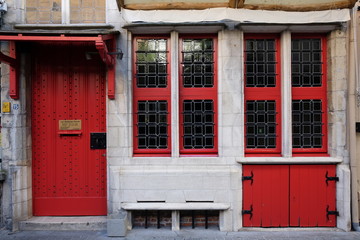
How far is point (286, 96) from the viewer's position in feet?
19.3

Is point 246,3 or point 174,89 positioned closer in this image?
point 246,3

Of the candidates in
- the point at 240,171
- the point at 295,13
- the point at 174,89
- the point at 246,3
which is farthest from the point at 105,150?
the point at 295,13

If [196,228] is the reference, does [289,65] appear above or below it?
above

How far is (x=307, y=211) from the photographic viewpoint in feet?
19.3

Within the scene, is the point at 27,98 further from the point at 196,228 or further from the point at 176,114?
the point at 196,228

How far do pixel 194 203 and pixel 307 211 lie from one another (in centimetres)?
236

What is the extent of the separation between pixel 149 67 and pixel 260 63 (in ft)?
7.77

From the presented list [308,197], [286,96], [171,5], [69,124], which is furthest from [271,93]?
[69,124]

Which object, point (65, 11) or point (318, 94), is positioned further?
point (318, 94)

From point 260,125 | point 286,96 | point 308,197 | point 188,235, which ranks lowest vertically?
point 188,235

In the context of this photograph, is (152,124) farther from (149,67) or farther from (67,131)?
(67,131)

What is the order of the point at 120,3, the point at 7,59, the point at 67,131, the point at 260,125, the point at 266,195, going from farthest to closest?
1. the point at 67,131
2. the point at 260,125
3. the point at 266,195
4. the point at 7,59
5. the point at 120,3

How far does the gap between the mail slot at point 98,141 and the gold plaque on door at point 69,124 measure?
14.0 inches

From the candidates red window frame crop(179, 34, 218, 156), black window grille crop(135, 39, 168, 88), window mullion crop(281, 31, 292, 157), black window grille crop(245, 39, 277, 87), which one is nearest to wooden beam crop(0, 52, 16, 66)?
black window grille crop(135, 39, 168, 88)
